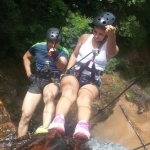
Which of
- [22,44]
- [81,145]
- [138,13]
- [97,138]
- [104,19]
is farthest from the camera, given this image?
[138,13]

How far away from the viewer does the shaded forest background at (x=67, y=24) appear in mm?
6050

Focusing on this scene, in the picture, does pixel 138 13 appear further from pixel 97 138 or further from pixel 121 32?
pixel 97 138

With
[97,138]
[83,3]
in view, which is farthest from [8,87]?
[83,3]

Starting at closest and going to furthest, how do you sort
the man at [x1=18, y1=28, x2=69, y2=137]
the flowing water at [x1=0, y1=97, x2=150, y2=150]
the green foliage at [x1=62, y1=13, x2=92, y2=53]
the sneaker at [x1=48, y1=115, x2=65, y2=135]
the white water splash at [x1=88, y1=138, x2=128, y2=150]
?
the sneaker at [x1=48, y1=115, x2=65, y2=135] → the man at [x1=18, y1=28, x2=69, y2=137] → the white water splash at [x1=88, y1=138, x2=128, y2=150] → the flowing water at [x1=0, y1=97, x2=150, y2=150] → the green foliage at [x1=62, y1=13, x2=92, y2=53]

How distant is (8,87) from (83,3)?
13.8ft

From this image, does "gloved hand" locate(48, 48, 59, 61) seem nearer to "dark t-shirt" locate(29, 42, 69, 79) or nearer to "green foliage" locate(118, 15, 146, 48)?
"dark t-shirt" locate(29, 42, 69, 79)

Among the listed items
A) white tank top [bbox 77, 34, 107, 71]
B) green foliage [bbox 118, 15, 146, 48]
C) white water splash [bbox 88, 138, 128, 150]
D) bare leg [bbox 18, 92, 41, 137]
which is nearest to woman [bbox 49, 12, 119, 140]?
white tank top [bbox 77, 34, 107, 71]

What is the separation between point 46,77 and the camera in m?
4.14

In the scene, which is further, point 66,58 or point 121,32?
point 121,32

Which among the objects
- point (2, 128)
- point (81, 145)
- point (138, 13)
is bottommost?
point (81, 145)

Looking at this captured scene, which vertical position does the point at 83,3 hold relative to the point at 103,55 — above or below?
above

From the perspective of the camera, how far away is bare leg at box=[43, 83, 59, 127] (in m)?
3.49

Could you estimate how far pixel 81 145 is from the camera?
2877 millimetres

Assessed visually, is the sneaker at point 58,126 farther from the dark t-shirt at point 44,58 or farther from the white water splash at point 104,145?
the white water splash at point 104,145
